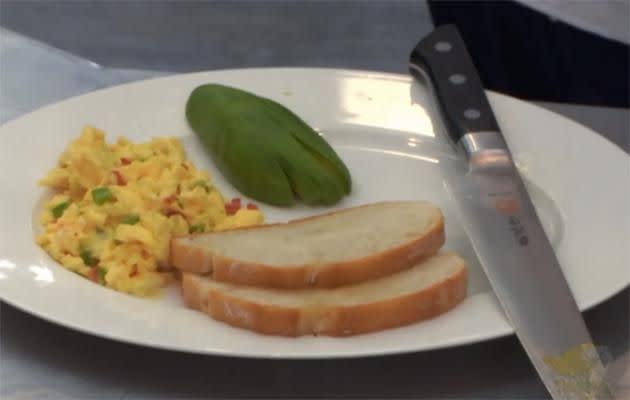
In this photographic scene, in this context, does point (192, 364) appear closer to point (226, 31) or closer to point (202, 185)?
point (202, 185)

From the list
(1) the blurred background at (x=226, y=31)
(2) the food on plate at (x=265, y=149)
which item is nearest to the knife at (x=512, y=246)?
(2) the food on plate at (x=265, y=149)

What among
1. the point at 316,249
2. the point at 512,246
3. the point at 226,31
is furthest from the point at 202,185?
the point at 226,31

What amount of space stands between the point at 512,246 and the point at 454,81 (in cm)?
31

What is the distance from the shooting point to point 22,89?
126 centimetres

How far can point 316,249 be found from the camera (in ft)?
2.70

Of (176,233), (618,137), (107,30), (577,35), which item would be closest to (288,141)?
(176,233)

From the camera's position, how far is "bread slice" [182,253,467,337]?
29.8 inches

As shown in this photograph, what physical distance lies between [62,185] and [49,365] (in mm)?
206

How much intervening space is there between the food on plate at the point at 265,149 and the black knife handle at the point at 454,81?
125 millimetres

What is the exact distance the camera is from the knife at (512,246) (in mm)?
749

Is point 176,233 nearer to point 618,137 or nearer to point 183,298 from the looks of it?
point 183,298

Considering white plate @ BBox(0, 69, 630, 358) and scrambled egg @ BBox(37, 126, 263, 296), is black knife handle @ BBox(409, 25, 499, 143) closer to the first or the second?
white plate @ BBox(0, 69, 630, 358)

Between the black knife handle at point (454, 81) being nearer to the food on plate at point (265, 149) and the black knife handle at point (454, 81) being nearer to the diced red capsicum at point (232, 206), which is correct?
the food on plate at point (265, 149)

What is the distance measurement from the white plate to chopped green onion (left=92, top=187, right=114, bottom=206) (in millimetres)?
63
